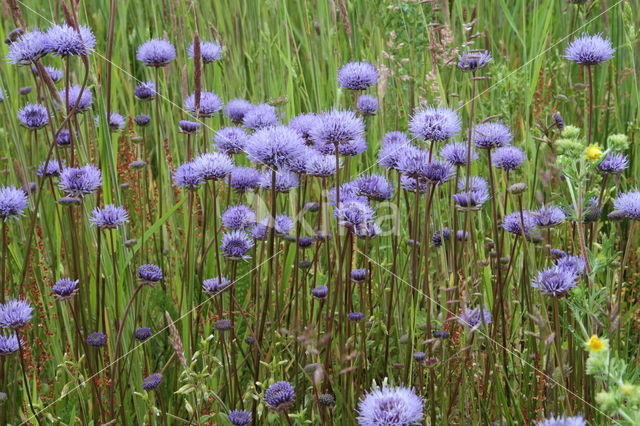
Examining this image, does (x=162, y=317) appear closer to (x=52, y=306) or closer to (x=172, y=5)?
(x=52, y=306)

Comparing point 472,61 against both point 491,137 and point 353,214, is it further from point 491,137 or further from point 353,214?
point 353,214

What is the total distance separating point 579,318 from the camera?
58.7 inches

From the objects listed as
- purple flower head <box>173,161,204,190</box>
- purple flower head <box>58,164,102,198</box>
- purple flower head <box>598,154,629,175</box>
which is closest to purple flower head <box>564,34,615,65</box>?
purple flower head <box>598,154,629,175</box>

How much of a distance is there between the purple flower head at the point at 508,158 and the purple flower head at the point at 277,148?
54cm

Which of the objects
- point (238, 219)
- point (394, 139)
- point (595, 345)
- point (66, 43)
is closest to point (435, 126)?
point (394, 139)

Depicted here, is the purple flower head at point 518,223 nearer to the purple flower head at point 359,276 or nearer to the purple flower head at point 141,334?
the purple flower head at point 359,276

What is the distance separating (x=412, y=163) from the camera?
1840mm

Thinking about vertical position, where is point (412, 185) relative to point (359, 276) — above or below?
above

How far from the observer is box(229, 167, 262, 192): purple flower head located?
203 centimetres

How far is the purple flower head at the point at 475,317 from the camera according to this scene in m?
1.71

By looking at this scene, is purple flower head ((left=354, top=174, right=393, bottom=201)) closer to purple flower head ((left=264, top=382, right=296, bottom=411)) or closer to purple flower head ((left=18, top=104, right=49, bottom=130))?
purple flower head ((left=264, top=382, right=296, bottom=411))

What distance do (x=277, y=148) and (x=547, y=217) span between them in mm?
647

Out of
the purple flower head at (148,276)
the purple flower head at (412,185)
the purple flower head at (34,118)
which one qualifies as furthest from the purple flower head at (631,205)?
the purple flower head at (34,118)

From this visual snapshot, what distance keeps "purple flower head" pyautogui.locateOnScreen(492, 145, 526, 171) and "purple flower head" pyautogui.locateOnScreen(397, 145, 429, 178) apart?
24 centimetres
